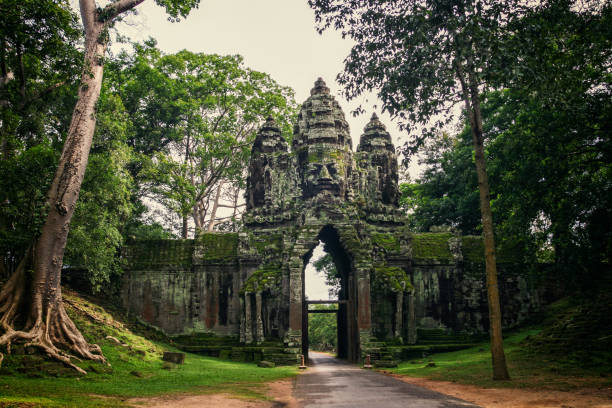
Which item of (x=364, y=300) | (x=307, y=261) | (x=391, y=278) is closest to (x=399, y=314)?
(x=391, y=278)

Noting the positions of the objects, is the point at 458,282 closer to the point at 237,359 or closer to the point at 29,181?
the point at 237,359

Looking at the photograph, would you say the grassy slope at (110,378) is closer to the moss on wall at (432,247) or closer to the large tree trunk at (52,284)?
the large tree trunk at (52,284)

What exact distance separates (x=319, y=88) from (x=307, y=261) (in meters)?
9.40

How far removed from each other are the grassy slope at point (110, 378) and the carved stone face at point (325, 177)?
895cm

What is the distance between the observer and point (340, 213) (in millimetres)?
20906

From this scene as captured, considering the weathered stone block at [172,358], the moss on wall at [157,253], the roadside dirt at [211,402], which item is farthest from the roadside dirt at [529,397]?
the moss on wall at [157,253]

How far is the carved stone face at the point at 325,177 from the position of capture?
72.8 ft

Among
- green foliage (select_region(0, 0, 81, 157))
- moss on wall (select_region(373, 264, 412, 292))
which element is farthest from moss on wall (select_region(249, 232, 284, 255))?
green foliage (select_region(0, 0, 81, 157))

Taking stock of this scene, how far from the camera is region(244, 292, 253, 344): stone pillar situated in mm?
20297

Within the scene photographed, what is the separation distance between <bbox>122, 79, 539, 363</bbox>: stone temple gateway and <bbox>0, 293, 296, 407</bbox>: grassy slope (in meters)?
4.92

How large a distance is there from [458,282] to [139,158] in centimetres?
1668

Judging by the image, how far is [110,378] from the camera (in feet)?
35.7

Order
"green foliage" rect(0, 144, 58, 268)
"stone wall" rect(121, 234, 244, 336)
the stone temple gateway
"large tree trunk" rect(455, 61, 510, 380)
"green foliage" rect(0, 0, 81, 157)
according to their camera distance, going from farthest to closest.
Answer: "stone wall" rect(121, 234, 244, 336), the stone temple gateway, "green foliage" rect(0, 144, 58, 268), "green foliage" rect(0, 0, 81, 157), "large tree trunk" rect(455, 61, 510, 380)

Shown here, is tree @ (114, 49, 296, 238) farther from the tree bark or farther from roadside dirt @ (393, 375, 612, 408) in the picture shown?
roadside dirt @ (393, 375, 612, 408)
